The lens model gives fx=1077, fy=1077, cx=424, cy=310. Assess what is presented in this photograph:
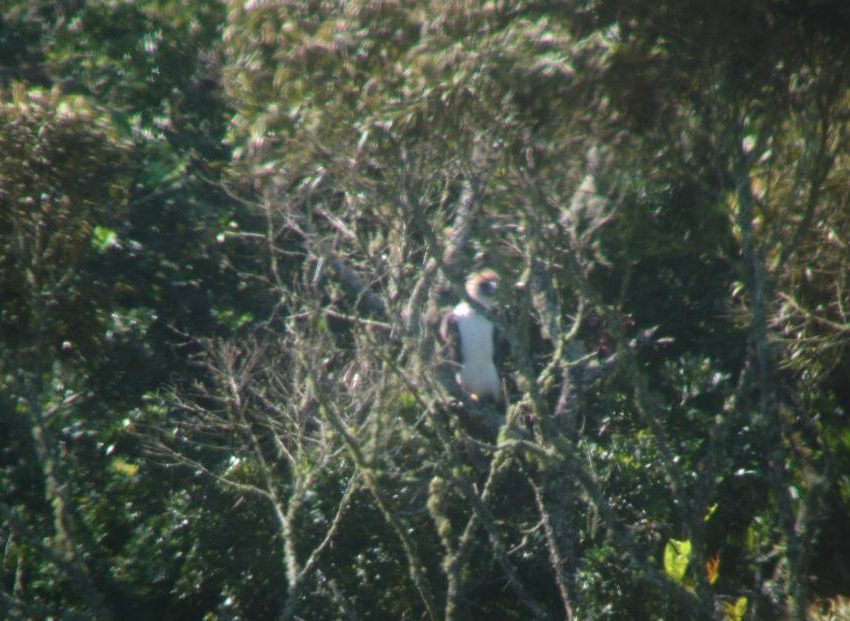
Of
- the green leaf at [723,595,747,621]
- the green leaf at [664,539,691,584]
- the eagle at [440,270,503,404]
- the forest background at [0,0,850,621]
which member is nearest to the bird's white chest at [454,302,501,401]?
the eagle at [440,270,503,404]

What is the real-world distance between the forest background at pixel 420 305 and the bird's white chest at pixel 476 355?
89cm

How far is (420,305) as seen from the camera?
18.9ft

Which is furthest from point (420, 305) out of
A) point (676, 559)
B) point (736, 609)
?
point (736, 609)

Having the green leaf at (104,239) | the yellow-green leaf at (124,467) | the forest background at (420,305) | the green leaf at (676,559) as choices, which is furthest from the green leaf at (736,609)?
the green leaf at (104,239)

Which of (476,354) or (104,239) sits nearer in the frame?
(104,239)

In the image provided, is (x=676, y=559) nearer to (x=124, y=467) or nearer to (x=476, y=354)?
(x=476, y=354)

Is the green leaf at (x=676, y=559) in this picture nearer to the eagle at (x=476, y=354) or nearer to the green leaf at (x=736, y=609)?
the green leaf at (x=736, y=609)

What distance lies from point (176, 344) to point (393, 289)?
2.42 meters

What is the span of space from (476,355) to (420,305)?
2790mm

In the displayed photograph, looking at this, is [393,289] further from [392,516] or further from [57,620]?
[57,620]

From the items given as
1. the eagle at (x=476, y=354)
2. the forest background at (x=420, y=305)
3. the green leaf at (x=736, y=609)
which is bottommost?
the green leaf at (x=736, y=609)

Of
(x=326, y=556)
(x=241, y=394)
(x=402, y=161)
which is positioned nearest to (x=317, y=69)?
(x=402, y=161)

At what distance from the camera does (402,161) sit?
454 cm

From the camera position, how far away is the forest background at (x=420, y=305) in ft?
14.5
